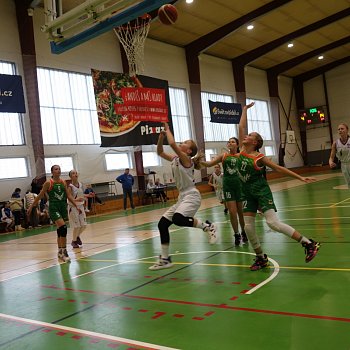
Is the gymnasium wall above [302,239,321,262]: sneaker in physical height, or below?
above

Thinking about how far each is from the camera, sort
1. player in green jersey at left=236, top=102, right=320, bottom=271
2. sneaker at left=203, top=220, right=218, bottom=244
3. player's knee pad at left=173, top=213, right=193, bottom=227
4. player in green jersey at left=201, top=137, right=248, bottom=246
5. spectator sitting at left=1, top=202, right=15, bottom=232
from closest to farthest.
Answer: player in green jersey at left=236, top=102, right=320, bottom=271
player's knee pad at left=173, top=213, right=193, bottom=227
sneaker at left=203, top=220, right=218, bottom=244
player in green jersey at left=201, top=137, right=248, bottom=246
spectator sitting at left=1, top=202, right=15, bottom=232

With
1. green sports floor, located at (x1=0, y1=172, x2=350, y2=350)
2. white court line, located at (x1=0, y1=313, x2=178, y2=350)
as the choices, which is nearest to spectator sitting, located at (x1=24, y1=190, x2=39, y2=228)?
green sports floor, located at (x1=0, y1=172, x2=350, y2=350)

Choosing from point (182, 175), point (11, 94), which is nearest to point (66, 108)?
point (11, 94)

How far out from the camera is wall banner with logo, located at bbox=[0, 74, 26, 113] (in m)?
15.8

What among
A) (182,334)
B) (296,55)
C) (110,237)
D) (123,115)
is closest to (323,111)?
(296,55)

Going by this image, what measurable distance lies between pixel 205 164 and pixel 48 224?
1237cm

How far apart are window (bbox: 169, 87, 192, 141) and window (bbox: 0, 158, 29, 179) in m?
10.3

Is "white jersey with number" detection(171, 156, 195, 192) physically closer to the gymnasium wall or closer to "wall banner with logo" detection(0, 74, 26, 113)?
"wall banner with logo" detection(0, 74, 26, 113)

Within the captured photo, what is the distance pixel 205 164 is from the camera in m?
6.39

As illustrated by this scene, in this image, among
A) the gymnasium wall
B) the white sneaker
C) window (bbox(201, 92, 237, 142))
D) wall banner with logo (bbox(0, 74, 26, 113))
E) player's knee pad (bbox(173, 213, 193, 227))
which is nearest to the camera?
player's knee pad (bbox(173, 213, 193, 227))

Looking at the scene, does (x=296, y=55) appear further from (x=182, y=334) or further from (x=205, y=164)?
(x=182, y=334)

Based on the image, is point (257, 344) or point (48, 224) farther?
point (48, 224)

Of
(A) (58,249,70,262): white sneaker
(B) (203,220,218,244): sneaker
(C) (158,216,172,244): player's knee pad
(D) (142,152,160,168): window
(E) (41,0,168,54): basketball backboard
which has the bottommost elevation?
(A) (58,249,70,262): white sneaker

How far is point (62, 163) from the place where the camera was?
19484mm
